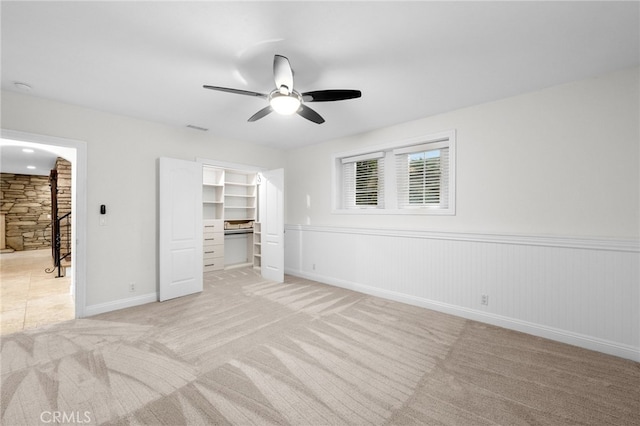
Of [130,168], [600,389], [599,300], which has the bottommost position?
[600,389]

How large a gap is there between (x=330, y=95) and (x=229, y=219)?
509cm

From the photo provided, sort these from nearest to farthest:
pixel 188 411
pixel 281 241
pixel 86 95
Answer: pixel 188 411 → pixel 86 95 → pixel 281 241

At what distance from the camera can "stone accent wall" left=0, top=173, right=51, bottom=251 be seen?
8609 mm

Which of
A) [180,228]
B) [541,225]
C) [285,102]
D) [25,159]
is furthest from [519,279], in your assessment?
[25,159]

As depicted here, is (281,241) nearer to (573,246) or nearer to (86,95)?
(86,95)

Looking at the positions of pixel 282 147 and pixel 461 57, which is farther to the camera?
pixel 282 147

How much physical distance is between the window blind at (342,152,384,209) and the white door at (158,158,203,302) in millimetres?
2534

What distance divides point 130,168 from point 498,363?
16.0ft

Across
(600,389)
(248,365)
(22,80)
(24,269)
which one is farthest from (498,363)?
(24,269)

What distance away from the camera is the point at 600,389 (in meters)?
2.07

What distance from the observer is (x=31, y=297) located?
4164 millimetres

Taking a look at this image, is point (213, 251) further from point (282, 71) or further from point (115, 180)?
point (282, 71)

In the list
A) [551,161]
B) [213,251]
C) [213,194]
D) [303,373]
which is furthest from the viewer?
[213,194]

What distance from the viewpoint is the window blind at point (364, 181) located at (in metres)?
4.58
